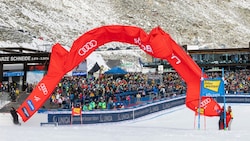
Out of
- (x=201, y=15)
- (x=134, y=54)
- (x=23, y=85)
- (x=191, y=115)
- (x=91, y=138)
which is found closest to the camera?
(x=91, y=138)

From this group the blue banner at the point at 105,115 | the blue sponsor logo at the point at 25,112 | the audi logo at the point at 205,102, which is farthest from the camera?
the blue banner at the point at 105,115

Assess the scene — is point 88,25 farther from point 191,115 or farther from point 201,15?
point 191,115

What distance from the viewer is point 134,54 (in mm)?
76375

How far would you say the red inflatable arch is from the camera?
1509 centimetres

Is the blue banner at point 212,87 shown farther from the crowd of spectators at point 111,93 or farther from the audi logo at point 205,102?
the crowd of spectators at point 111,93

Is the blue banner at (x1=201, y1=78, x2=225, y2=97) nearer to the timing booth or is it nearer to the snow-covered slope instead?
the timing booth

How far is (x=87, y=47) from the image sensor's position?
1588 centimetres

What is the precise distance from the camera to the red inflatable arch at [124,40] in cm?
1509

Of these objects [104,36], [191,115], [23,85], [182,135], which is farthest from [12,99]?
[182,135]

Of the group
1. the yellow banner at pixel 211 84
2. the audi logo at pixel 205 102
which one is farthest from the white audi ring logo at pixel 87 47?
the audi logo at pixel 205 102

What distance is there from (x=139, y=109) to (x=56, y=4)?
2992 inches

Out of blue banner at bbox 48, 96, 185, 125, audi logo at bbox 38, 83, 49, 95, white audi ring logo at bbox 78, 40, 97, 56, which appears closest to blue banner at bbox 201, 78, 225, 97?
white audi ring logo at bbox 78, 40, 97, 56

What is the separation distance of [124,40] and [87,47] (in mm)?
1632

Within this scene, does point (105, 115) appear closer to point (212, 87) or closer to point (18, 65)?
point (212, 87)
